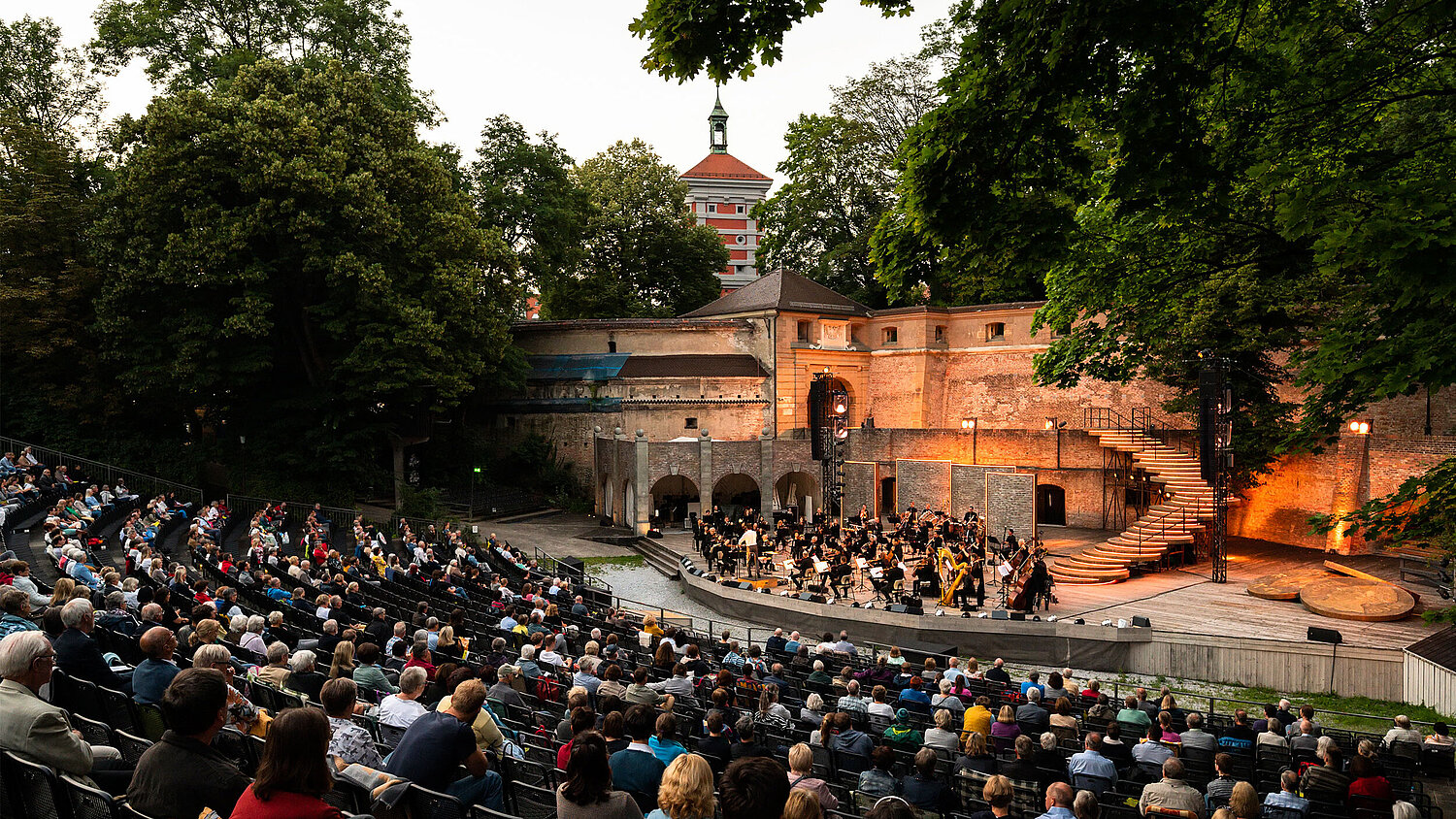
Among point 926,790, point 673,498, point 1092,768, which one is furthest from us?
point 673,498

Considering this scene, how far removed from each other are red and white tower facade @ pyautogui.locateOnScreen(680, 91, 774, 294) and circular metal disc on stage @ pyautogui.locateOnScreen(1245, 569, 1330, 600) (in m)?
71.6

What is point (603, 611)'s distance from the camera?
18.1 meters

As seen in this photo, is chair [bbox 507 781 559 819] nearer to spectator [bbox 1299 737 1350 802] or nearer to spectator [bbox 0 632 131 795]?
spectator [bbox 0 632 131 795]

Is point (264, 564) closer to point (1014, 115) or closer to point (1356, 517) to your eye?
point (1014, 115)

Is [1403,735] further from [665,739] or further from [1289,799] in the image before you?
[665,739]

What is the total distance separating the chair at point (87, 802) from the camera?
3764 mm

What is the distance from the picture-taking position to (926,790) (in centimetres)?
689

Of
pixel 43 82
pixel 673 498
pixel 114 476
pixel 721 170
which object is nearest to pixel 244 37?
pixel 43 82

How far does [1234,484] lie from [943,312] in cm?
1662

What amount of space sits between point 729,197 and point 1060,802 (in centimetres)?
9109

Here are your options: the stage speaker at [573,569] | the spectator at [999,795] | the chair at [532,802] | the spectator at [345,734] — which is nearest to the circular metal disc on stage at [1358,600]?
the stage speaker at [573,569]

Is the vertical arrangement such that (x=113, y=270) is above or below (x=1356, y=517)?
above

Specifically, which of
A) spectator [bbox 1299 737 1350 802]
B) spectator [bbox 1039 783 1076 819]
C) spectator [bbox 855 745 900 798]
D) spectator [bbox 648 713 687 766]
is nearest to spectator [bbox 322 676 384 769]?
spectator [bbox 648 713 687 766]

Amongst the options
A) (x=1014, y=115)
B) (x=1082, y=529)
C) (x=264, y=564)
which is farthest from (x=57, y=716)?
(x=1082, y=529)
